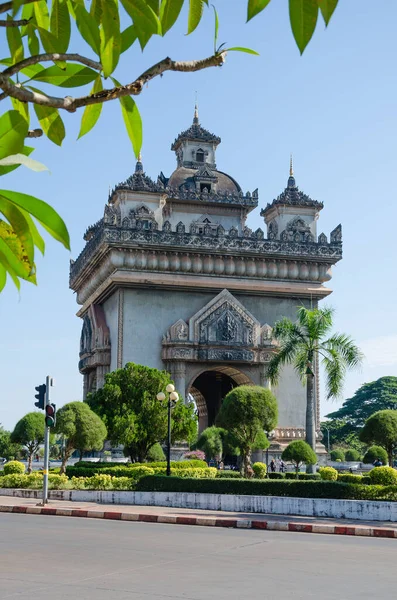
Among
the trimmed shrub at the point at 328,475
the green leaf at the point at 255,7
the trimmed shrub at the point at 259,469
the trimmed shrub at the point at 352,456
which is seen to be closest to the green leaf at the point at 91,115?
the green leaf at the point at 255,7

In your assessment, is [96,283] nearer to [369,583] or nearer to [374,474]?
[374,474]

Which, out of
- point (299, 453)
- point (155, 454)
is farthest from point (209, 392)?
point (299, 453)

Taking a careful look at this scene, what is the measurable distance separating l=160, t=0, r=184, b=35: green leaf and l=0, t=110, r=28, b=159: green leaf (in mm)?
521

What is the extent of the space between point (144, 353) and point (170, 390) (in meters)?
14.0

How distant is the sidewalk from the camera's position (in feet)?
50.6

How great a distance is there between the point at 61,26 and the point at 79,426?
2560 centimetres

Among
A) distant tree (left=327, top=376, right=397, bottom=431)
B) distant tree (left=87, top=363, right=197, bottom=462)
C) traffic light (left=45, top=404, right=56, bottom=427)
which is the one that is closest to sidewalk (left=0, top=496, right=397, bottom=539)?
traffic light (left=45, top=404, right=56, bottom=427)

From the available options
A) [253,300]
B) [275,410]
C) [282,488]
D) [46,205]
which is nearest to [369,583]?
[46,205]

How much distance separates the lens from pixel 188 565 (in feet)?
32.9

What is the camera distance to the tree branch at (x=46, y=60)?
8.81 ft

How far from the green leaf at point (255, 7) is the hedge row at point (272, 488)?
18011 mm

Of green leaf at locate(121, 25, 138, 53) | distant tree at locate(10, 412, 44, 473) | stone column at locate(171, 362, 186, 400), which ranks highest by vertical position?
stone column at locate(171, 362, 186, 400)

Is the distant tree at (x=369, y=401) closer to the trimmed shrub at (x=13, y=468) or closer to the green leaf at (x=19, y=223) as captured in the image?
the trimmed shrub at (x=13, y=468)

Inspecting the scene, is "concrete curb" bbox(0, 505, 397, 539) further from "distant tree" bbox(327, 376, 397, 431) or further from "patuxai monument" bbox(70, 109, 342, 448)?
"distant tree" bbox(327, 376, 397, 431)
